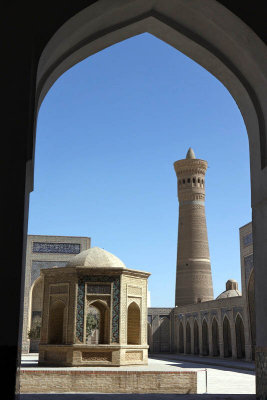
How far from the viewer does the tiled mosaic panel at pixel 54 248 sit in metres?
19.0

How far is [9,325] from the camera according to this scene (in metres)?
2.82

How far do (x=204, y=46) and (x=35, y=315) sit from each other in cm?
1686

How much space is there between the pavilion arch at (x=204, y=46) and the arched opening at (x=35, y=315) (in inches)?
615

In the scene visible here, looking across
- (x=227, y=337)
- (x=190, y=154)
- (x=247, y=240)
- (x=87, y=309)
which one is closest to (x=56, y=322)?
(x=87, y=309)

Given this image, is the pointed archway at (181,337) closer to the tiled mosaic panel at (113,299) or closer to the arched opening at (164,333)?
the arched opening at (164,333)

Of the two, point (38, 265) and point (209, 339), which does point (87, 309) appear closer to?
point (38, 265)

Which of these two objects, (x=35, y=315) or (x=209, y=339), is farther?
(x=209, y=339)

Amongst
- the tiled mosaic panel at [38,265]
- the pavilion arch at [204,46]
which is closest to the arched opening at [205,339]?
the tiled mosaic panel at [38,265]

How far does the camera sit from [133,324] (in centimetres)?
1171

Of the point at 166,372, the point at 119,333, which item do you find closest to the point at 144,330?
the point at 119,333

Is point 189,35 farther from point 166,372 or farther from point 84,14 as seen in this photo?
point 166,372

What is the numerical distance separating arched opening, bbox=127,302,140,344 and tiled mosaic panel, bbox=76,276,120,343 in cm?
65

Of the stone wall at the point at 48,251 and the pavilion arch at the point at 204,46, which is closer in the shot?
the pavilion arch at the point at 204,46

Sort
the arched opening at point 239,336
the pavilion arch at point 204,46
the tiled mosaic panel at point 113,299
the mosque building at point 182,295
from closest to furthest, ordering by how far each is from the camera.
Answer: the pavilion arch at point 204,46 < the tiled mosaic panel at point 113,299 < the mosque building at point 182,295 < the arched opening at point 239,336
